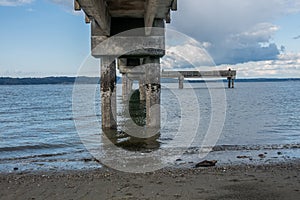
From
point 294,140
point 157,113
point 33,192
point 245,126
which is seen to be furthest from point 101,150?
point 245,126

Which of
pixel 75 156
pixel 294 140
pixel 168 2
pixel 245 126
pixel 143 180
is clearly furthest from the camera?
pixel 245 126

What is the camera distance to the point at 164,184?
7113 millimetres

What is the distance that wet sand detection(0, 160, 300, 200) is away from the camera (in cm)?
642

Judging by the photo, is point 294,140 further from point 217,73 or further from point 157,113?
point 217,73

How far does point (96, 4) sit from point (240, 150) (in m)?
6.37

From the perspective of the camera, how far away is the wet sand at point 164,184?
6.42 metres

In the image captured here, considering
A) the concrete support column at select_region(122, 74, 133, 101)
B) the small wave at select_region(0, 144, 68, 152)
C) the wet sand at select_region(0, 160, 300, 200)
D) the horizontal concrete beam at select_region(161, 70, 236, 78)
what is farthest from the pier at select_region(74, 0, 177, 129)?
the horizontal concrete beam at select_region(161, 70, 236, 78)

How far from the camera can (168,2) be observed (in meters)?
10.3

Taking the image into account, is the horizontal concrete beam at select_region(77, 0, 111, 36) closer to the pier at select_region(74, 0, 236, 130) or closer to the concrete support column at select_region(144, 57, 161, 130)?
the pier at select_region(74, 0, 236, 130)

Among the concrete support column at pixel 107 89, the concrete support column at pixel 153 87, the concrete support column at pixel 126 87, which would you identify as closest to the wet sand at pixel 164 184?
the concrete support column at pixel 153 87

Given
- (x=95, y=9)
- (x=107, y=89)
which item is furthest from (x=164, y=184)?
(x=107, y=89)

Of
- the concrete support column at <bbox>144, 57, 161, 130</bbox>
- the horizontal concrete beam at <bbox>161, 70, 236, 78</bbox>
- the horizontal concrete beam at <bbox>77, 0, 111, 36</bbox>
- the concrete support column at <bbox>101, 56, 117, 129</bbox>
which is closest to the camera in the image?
the horizontal concrete beam at <bbox>77, 0, 111, 36</bbox>

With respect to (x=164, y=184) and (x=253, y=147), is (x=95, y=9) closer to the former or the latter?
(x=164, y=184)

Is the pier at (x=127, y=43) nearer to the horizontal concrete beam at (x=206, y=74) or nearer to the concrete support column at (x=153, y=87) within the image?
the concrete support column at (x=153, y=87)
